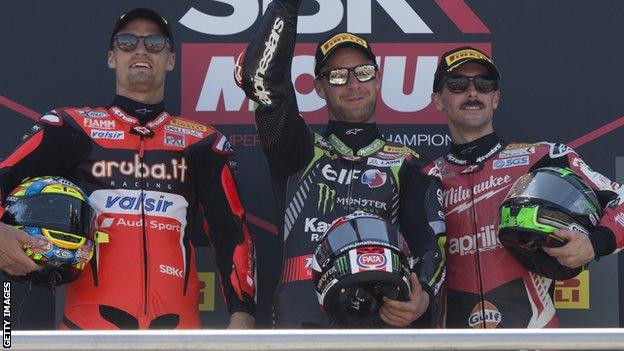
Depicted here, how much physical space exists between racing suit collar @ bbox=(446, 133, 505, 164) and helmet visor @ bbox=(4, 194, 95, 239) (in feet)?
4.72

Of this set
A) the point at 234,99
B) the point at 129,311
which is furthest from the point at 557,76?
the point at 129,311

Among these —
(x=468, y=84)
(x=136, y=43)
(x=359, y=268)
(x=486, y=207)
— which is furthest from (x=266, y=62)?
(x=486, y=207)

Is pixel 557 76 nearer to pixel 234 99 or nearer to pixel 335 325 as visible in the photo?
pixel 234 99

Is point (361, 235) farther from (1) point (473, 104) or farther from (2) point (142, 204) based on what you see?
(1) point (473, 104)

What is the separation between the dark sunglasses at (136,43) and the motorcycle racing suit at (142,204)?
8.0 inches

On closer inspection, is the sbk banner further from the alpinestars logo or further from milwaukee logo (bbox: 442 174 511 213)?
the alpinestars logo

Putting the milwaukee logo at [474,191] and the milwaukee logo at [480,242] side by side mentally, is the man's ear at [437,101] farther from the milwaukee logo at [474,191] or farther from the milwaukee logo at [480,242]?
the milwaukee logo at [480,242]

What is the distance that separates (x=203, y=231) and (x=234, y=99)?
0.57 m

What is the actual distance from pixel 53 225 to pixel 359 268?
3.38 ft

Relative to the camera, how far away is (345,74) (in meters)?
4.25

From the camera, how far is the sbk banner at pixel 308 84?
4.88 metres

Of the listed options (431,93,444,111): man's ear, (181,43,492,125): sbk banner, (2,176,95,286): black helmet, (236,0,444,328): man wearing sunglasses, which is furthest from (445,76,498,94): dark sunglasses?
(2,176,95,286): black helmet

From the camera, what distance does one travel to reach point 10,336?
248 centimetres

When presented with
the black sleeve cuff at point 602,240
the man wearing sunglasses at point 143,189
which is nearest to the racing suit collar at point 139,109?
the man wearing sunglasses at point 143,189
